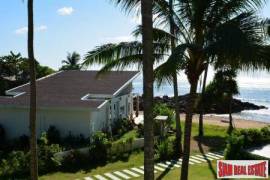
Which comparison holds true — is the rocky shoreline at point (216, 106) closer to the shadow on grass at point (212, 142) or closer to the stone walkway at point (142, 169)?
the shadow on grass at point (212, 142)

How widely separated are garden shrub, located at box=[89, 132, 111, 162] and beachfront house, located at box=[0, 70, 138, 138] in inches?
102

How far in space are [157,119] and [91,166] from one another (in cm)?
798

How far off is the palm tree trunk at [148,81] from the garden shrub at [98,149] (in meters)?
14.4

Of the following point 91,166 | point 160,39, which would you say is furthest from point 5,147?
point 160,39

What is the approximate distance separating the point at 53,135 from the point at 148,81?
1839 cm

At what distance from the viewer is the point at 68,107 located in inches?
1021

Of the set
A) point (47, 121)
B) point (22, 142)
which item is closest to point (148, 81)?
point (22, 142)

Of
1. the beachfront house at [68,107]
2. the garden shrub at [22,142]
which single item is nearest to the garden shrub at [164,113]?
the beachfront house at [68,107]

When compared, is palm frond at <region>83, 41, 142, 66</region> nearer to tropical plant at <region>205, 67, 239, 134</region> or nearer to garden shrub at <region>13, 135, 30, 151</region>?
garden shrub at <region>13, 135, 30, 151</region>

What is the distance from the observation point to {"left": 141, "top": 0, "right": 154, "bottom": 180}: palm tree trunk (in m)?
8.65

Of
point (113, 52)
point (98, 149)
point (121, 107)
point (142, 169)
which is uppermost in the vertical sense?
point (113, 52)

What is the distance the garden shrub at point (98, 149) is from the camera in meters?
22.9

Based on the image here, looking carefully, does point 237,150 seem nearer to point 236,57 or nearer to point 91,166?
point 91,166

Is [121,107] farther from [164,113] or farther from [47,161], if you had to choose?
[47,161]
